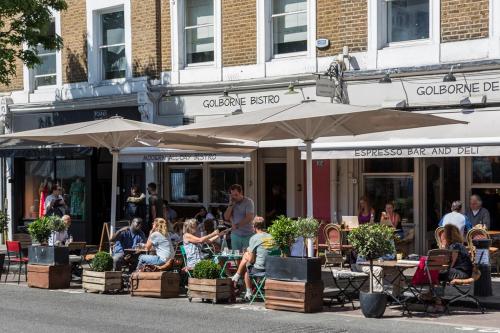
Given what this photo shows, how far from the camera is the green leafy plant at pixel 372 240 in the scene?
36.1 feet

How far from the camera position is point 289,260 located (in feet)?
37.9

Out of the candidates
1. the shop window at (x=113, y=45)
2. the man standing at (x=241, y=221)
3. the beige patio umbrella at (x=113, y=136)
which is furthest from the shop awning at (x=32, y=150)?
the man standing at (x=241, y=221)

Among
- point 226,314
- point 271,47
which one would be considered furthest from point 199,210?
point 226,314

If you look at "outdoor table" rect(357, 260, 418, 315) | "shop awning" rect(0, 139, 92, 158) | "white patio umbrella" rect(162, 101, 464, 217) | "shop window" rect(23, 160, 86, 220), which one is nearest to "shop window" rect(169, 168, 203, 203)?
"shop awning" rect(0, 139, 92, 158)

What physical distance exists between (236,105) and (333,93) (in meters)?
2.83

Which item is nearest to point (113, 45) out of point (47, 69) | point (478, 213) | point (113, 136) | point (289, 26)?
point (47, 69)

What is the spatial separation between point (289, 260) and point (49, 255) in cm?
478

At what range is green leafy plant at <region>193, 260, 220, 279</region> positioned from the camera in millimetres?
12359

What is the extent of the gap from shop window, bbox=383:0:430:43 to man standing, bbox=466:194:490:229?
3248 mm

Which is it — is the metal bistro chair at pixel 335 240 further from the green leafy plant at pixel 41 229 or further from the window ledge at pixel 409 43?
the green leafy plant at pixel 41 229

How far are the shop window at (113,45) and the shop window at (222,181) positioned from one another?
3.64m

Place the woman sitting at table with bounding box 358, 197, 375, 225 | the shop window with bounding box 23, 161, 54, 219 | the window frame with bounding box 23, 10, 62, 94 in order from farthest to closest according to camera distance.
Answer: the shop window with bounding box 23, 161, 54, 219, the window frame with bounding box 23, 10, 62, 94, the woman sitting at table with bounding box 358, 197, 375, 225

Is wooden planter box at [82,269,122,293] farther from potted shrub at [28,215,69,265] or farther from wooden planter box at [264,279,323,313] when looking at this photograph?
wooden planter box at [264,279,323,313]

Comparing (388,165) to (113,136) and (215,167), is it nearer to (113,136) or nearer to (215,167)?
(215,167)
